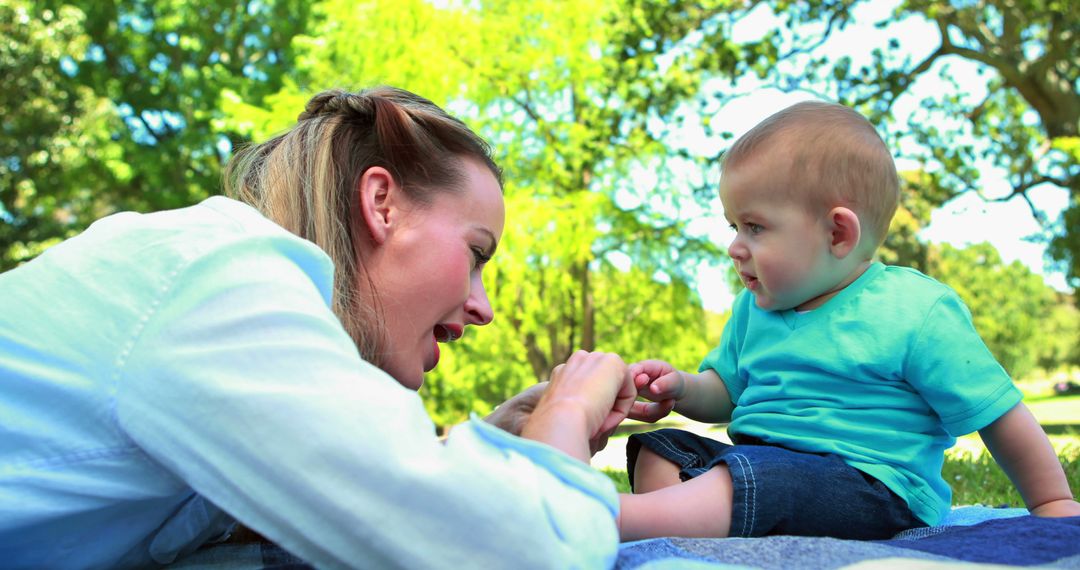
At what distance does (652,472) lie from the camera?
2.33 meters

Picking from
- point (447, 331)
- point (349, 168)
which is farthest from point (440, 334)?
point (349, 168)

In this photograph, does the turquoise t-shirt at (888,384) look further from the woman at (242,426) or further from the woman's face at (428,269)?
the woman's face at (428,269)

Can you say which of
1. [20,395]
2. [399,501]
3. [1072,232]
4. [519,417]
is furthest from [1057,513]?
[1072,232]

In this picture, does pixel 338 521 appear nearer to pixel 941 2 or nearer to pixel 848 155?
pixel 848 155

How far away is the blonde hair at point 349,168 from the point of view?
1943 mm

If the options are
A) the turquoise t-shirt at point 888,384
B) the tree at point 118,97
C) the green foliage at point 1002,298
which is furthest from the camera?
the green foliage at point 1002,298

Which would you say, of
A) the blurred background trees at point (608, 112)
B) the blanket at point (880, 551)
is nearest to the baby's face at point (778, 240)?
the blanket at point (880, 551)

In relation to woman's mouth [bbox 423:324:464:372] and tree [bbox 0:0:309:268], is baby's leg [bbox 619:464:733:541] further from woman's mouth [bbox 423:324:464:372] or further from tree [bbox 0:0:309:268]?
tree [bbox 0:0:309:268]

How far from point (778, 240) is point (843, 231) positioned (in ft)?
0.55

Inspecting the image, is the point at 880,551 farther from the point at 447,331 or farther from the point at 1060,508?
the point at 447,331

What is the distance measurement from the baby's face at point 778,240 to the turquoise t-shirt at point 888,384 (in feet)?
0.27

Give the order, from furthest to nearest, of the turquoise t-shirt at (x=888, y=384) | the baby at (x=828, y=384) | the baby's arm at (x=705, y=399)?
the baby's arm at (x=705, y=399) → the turquoise t-shirt at (x=888, y=384) → the baby at (x=828, y=384)

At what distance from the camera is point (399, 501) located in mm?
1196

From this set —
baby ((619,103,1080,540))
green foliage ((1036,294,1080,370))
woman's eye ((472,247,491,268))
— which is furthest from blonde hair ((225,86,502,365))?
green foliage ((1036,294,1080,370))
